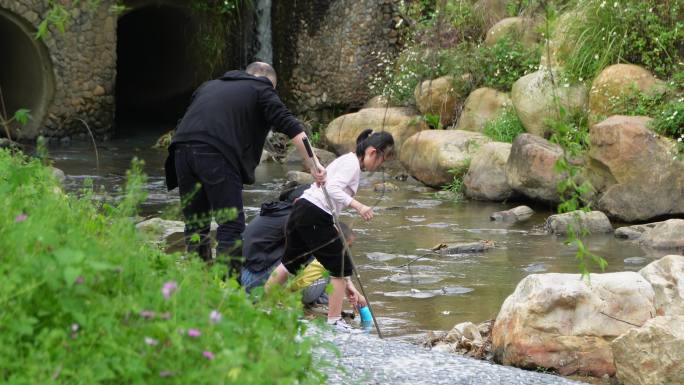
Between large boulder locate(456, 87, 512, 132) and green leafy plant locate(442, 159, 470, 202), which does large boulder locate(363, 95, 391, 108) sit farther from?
green leafy plant locate(442, 159, 470, 202)

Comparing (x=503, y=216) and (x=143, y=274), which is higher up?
(x=143, y=274)

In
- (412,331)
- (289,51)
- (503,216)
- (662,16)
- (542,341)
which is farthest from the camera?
(289,51)

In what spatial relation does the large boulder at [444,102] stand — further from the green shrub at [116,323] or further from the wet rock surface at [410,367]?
the green shrub at [116,323]

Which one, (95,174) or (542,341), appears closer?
(542,341)

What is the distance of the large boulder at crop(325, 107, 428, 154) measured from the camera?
1479cm

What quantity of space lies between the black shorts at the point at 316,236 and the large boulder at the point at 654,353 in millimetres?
1640

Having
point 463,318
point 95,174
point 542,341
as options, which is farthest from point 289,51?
point 542,341

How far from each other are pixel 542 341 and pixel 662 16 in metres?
7.89

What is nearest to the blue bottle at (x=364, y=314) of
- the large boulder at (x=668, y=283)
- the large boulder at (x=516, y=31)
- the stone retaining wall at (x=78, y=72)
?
the large boulder at (x=668, y=283)

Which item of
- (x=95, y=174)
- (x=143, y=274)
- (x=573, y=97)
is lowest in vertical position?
(x=95, y=174)

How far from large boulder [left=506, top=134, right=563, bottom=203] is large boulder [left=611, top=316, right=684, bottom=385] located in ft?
19.5

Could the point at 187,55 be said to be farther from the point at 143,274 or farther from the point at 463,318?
the point at 143,274

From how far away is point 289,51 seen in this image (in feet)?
59.3

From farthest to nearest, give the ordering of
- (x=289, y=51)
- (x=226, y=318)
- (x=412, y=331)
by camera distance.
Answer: (x=289, y=51) < (x=412, y=331) < (x=226, y=318)
